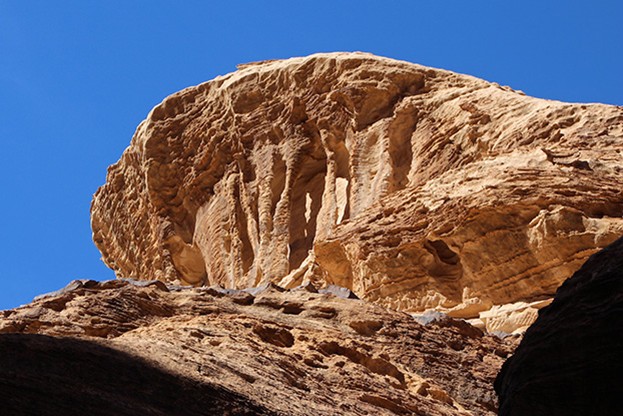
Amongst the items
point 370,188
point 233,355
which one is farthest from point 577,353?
point 370,188

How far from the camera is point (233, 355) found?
1484 cm

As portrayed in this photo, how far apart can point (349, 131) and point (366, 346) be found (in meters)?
21.5

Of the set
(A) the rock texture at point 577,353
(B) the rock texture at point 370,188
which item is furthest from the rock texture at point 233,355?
(B) the rock texture at point 370,188

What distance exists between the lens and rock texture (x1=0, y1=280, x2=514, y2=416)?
11.7 metres

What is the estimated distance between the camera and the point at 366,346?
17906mm

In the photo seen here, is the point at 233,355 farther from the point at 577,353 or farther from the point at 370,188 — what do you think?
the point at 370,188

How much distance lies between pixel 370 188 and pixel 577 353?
2656cm

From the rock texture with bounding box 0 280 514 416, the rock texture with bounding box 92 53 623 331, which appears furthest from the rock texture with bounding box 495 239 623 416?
the rock texture with bounding box 92 53 623 331

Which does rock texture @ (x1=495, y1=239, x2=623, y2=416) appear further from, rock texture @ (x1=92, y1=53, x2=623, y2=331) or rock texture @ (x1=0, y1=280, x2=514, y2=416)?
rock texture @ (x1=92, y1=53, x2=623, y2=331)

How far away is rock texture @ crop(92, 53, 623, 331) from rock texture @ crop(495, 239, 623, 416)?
49.8 ft

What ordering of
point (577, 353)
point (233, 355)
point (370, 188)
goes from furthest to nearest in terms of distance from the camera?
point (370, 188), point (233, 355), point (577, 353)

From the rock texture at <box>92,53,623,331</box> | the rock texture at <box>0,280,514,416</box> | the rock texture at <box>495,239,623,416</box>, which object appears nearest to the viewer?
the rock texture at <box>495,239,623,416</box>

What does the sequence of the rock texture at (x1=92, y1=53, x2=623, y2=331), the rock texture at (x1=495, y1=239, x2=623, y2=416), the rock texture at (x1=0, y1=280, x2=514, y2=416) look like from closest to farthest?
the rock texture at (x1=495, y1=239, x2=623, y2=416) → the rock texture at (x1=0, y1=280, x2=514, y2=416) → the rock texture at (x1=92, y1=53, x2=623, y2=331)

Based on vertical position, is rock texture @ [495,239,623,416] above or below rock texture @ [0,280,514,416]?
below
